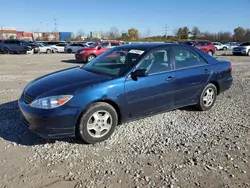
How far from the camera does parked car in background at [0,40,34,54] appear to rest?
2516 cm

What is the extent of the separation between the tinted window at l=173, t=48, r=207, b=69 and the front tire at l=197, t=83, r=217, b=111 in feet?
1.90

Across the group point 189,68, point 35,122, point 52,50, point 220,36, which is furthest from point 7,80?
point 220,36

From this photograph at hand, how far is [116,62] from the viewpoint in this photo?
4.43 metres

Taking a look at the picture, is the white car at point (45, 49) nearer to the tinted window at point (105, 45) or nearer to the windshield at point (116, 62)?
the tinted window at point (105, 45)

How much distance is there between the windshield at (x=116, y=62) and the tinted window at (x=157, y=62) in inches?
6.6

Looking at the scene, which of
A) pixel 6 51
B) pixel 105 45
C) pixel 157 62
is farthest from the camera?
pixel 6 51

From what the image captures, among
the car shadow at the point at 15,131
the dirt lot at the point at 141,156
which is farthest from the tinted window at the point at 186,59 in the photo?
the car shadow at the point at 15,131

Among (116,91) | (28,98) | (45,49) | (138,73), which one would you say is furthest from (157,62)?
(45,49)

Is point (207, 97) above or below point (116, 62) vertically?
below

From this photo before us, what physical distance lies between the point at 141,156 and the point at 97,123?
855 mm

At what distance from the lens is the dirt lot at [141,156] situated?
2.74 meters

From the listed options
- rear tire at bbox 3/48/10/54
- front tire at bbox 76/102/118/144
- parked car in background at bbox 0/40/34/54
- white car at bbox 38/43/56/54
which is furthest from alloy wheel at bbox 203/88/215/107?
white car at bbox 38/43/56/54

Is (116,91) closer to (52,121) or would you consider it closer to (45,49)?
(52,121)

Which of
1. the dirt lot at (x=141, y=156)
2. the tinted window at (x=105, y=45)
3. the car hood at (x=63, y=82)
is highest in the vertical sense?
the tinted window at (x=105, y=45)
